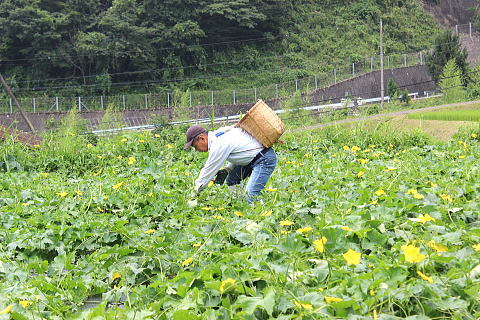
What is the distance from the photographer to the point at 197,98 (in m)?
30.3

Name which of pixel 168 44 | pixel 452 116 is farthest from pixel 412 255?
pixel 168 44

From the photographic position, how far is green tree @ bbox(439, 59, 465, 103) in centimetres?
2455

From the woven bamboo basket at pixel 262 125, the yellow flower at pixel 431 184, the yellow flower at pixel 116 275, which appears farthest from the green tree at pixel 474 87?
the yellow flower at pixel 116 275

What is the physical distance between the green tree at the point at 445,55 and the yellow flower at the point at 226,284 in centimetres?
2995

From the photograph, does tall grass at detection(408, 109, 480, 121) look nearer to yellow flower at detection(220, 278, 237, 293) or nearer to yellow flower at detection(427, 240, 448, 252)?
yellow flower at detection(427, 240, 448, 252)

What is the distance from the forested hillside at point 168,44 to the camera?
31.5 m

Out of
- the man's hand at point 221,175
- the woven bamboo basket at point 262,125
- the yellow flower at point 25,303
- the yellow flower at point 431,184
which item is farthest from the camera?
the man's hand at point 221,175

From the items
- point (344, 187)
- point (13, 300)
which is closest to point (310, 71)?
point (344, 187)

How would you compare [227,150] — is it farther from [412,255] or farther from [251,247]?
[412,255]

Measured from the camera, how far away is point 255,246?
2.91m

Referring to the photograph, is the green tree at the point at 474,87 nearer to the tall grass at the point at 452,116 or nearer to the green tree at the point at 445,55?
the green tree at the point at 445,55

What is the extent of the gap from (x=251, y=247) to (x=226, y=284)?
70 centimetres

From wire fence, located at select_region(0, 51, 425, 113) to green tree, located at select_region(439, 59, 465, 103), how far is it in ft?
21.5

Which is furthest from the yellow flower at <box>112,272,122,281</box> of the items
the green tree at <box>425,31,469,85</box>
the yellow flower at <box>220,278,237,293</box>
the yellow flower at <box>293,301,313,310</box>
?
the green tree at <box>425,31,469,85</box>
